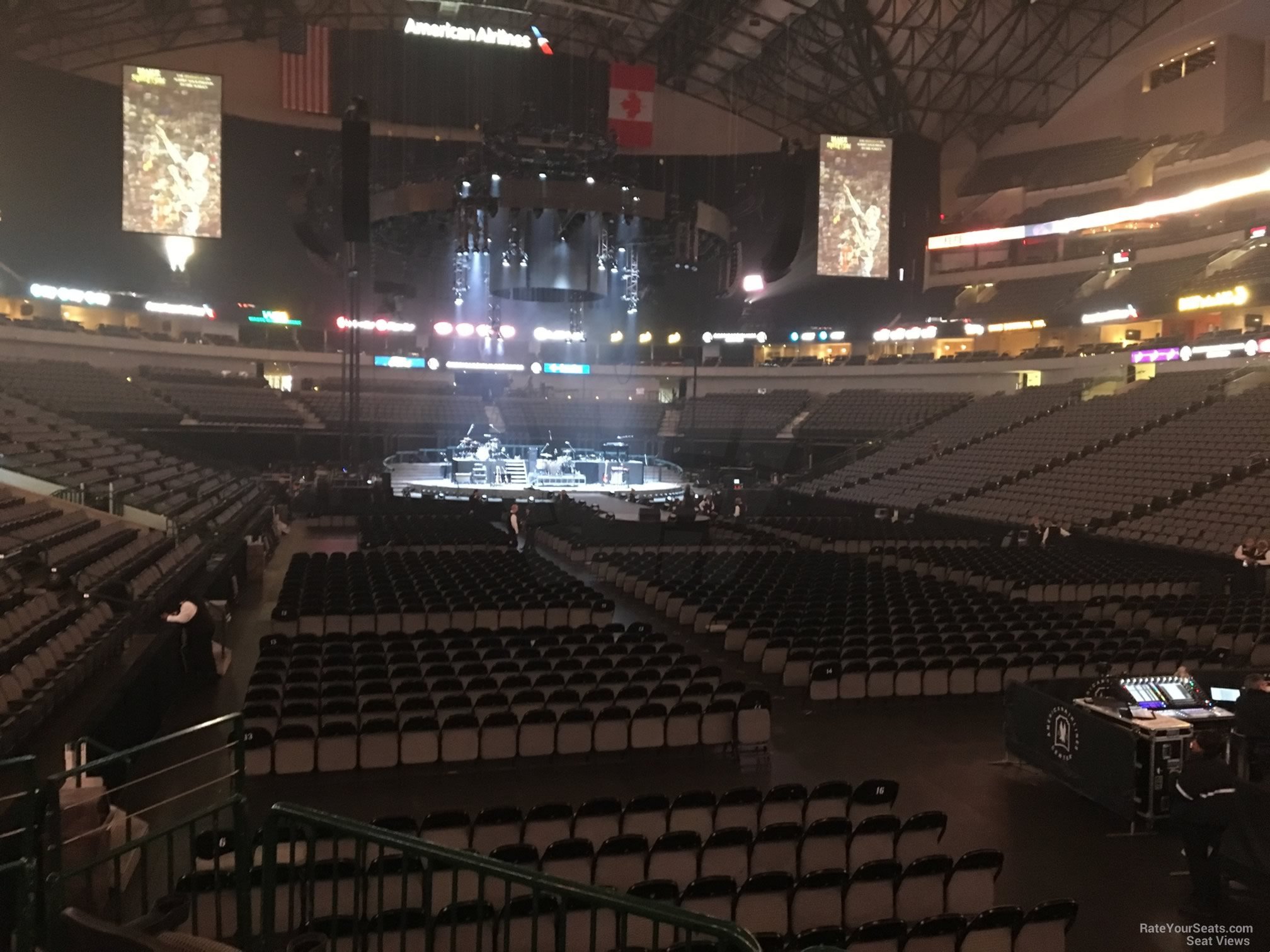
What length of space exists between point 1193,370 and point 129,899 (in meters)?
38.2

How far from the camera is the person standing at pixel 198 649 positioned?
11.2 m

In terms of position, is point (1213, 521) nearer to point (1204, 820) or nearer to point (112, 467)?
point (1204, 820)

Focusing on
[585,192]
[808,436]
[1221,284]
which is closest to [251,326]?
[585,192]

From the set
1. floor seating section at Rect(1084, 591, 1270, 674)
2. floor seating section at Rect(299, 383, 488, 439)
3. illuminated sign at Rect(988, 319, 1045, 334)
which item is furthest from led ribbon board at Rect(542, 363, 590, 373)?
floor seating section at Rect(1084, 591, 1270, 674)

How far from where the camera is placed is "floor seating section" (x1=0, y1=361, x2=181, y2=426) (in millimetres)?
30203

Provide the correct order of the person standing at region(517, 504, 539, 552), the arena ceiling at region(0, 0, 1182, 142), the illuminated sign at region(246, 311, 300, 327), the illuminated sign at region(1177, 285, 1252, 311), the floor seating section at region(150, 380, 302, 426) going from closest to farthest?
the person standing at region(517, 504, 539, 552) → the illuminated sign at region(1177, 285, 1252, 311) → the arena ceiling at region(0, 0, 1182, 142) → the floor seating section at region(150, 380, 302, 426) → the illuminated sign at region(246, 311, 300, 327)

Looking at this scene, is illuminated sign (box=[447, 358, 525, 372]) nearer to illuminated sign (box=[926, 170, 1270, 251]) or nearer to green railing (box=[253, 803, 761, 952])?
illuminated sign (box=[926, 170, 1270, 251])

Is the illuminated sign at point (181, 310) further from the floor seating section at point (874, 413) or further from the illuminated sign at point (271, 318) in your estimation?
the floor seating section at point (874, 413)

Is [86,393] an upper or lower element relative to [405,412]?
upper

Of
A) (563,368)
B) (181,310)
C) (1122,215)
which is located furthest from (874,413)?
(181,310)

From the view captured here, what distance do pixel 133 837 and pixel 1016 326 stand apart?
44183 millimetres

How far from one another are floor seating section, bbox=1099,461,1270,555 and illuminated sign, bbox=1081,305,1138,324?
51.8ft

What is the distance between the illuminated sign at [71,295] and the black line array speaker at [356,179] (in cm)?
2346

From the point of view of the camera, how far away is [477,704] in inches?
361
